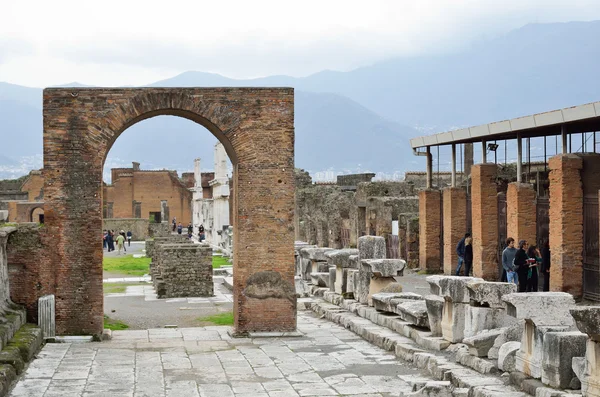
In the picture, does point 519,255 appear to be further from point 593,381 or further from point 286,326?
point 593,381

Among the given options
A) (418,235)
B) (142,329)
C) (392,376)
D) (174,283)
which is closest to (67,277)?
(142,329)

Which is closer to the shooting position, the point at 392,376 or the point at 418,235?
the point at 392,376

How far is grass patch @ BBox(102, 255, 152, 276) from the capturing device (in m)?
32.5

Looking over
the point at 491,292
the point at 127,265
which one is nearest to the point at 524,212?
the point at 491,292

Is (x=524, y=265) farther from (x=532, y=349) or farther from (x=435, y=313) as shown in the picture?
(x=532, y=349)

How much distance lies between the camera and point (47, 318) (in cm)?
1463

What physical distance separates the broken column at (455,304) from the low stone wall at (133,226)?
49.4 metres

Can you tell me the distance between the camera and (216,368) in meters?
12.1

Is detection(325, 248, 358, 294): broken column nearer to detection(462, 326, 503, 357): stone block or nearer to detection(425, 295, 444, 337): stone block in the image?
detection(425, 295, 444, 337): stone block

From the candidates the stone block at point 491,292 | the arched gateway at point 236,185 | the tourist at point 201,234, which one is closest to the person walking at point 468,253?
the arched gateway at point 236,185

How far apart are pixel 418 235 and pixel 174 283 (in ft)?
30.2

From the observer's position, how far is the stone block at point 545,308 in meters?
9.26

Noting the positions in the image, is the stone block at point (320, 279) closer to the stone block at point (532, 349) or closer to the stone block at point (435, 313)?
the stone block at point (435, 313)

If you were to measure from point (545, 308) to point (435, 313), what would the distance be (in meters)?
3.58
